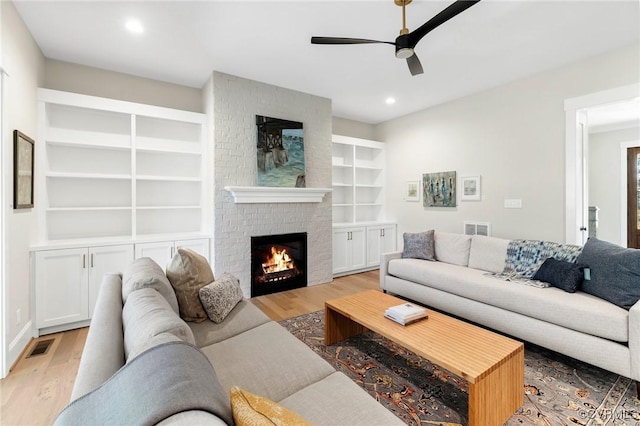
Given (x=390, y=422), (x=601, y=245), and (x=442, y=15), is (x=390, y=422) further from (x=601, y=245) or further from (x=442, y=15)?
(x=601, y=245)

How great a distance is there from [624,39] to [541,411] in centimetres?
359

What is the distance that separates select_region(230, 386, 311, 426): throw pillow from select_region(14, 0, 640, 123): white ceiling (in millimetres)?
2704

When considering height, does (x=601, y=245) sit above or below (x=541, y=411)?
above

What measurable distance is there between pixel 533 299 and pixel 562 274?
41cm

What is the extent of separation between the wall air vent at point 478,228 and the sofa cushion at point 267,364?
360cm

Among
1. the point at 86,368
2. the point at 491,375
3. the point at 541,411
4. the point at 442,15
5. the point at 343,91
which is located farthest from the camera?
the point at 343,91

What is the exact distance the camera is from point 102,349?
105cm

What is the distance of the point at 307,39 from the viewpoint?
2.86m

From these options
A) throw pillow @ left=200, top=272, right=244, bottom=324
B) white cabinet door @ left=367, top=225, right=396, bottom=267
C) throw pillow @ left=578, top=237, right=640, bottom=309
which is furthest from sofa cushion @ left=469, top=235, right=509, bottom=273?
throw pillow @ left=200, top=272, right=244, bottom=324

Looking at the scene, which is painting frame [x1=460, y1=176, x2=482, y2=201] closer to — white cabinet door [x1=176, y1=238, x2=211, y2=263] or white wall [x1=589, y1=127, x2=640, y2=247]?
white wall [x1=589, y1=127, x2=640, y2=247]

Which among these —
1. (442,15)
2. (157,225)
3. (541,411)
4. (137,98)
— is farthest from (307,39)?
(541,411)

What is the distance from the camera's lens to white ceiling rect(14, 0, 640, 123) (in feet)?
7.91

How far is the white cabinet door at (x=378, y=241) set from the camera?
5316mm

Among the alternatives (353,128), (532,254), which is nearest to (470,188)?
(532,254)
